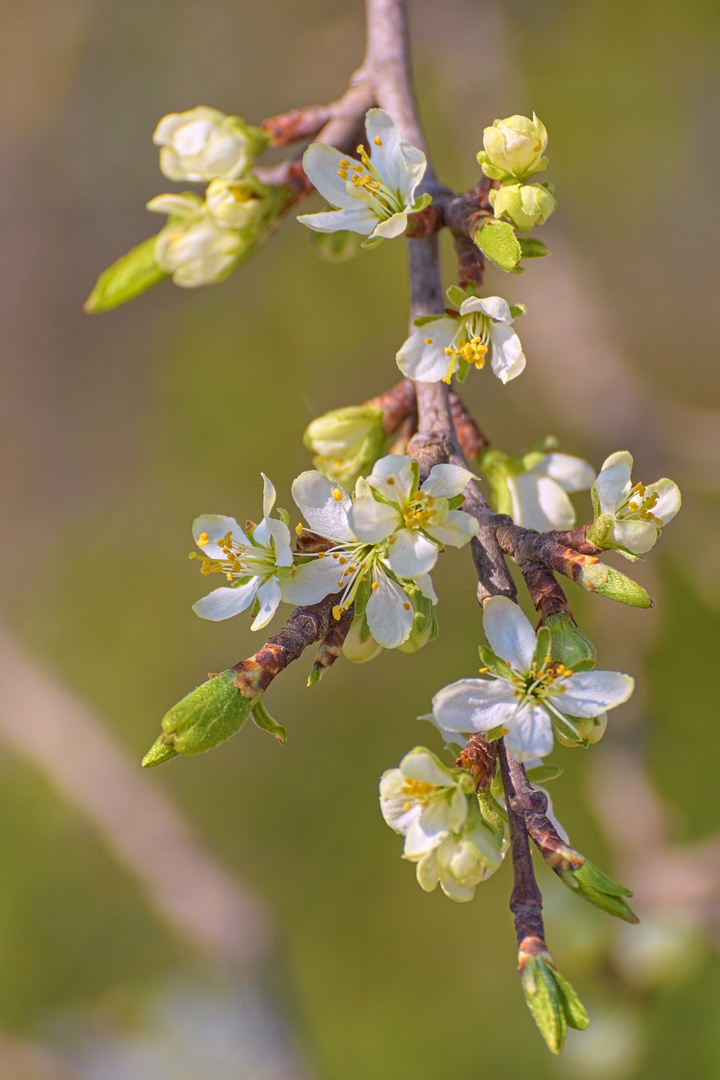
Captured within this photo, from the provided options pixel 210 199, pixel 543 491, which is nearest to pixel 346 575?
pixel 543 491

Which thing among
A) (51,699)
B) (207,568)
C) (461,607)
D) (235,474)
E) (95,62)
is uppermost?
(95,62)

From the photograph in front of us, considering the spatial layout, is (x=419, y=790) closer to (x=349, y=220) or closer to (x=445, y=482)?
(x=445, y=482)

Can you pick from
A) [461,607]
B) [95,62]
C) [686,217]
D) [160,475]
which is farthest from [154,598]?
[686,217]

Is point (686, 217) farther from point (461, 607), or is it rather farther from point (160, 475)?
point (160, 475)

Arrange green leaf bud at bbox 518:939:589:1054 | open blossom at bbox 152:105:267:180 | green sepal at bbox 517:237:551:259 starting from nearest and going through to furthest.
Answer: green leaf bud at bbox 518:939:589:1054 → green sepal at bbox 517:237:551:259 → open blossom at bbox 152:105:267:180

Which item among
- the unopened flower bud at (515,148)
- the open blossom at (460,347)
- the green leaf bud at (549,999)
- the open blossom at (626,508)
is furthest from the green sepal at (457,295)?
the green leaf bud at (549,999)

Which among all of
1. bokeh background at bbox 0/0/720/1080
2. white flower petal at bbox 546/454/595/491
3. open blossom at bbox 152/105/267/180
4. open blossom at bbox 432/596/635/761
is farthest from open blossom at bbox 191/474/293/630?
bokeh background at bbox 0/0/720/1080

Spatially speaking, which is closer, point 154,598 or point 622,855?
point 622,855

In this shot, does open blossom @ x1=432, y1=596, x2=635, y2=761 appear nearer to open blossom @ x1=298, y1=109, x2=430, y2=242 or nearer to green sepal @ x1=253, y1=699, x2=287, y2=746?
green sepal @ x1=253, y1=699, x2=287, y2=746
